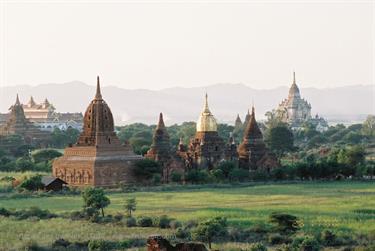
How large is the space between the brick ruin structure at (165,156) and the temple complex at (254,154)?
8154mm

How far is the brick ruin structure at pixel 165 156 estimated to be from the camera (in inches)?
2778

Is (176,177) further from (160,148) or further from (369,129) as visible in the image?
(369,129)

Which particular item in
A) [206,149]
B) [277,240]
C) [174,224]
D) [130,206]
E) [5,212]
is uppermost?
[206,149]

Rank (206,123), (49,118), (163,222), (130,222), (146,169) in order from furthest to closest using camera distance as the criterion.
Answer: (49,118) < (206,123) < (146,169) < (130,222) < (163,222)

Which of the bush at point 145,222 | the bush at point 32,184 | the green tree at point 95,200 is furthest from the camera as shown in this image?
the bush at point 32,184

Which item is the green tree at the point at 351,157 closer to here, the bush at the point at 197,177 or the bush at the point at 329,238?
the bush at the point at 197,177

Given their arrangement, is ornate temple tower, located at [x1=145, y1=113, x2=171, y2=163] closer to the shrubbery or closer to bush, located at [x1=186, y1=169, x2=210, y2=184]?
bush, located at [x1=186, y1=169, x2=210, y2=184]

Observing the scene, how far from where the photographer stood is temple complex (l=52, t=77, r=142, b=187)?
65.6 metres

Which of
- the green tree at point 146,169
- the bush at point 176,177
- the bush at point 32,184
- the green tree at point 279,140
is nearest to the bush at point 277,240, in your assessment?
the bush at point 32,184

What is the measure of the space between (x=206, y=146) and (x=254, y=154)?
4686mm

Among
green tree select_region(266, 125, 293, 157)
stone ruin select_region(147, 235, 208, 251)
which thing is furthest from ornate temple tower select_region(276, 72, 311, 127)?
stone ruin select_region(147, 235, 208, 251)

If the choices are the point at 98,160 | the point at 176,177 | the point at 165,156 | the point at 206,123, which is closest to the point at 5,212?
the point at 98,160

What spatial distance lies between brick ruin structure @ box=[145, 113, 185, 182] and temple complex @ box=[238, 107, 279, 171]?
8154 mm

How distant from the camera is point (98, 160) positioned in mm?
65750
